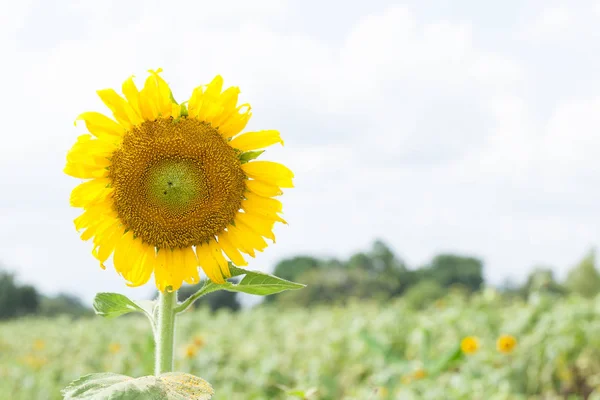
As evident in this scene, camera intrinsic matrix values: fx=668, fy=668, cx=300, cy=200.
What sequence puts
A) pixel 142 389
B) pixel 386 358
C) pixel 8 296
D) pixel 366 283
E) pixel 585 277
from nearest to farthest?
pixel 142 389 < pixel 386 358 < pixel 585 277 < pixel 366 283 < pixel 8 296

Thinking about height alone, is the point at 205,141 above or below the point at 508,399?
above

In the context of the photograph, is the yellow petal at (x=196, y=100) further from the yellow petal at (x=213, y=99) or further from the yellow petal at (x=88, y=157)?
the yellow petal at (x=88, y=157)

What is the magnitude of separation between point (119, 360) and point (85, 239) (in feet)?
14.5

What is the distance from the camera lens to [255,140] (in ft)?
5.45

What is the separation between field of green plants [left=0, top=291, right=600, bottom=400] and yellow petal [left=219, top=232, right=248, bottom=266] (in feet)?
7.91

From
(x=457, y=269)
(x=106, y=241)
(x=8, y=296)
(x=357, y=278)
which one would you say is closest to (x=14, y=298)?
(x=8, y=296)

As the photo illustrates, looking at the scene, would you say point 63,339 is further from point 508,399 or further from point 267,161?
point 267,161

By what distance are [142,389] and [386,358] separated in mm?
3460

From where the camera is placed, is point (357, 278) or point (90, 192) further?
point (357, 278)

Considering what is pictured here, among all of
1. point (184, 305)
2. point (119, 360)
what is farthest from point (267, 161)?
point (119, 360)

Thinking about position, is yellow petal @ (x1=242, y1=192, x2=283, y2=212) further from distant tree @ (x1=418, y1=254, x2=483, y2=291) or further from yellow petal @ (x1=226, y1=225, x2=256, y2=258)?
distant tree @ (x1=418, y1=254, x2=483, y2=291)

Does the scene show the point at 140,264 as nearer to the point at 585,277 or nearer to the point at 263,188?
the point at 263,188

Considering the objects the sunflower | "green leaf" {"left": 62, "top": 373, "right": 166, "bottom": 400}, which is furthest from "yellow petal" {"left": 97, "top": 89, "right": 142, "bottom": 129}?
"green leaf" {"left": 62, "top": 373, "right": 166, "bottom": 400}

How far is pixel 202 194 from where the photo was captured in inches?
66.3
